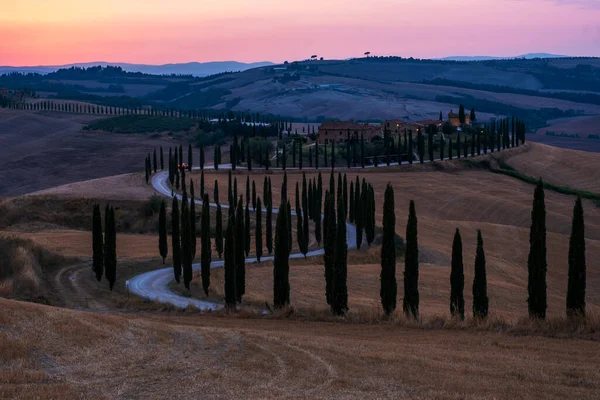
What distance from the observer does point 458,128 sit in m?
145

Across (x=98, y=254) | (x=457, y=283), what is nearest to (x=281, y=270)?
(x=457, y=283)

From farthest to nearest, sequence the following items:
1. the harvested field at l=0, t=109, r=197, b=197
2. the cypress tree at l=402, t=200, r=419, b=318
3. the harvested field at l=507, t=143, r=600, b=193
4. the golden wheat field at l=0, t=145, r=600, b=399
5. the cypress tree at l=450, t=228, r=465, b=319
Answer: the harvested field at l=0, t=109, r=197, b=197 < the harvested field at l=507, t=143, r=600, b=193 < the cypress tree at l=450, t=228, r=465, b=319 < the cypress tree at l=402, t=200, r=419, b=318 < the golden wheat field at l=0, t=145, r=600, b=399

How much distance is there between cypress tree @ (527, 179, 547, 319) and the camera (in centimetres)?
3127

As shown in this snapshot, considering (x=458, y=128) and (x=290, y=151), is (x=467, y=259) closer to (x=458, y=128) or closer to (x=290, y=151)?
(x=290, y=151)

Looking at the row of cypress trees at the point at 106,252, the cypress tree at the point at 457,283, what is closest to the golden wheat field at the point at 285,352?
the row of cypress trees at the point at 106,252

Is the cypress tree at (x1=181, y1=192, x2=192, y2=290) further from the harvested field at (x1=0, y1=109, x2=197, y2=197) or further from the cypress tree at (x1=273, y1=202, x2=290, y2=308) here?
the harvested field at (x1=0, y1=109, x2=197, y2=197)

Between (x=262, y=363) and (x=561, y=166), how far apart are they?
11667 centimetres

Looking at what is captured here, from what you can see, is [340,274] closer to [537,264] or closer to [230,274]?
[230,274]

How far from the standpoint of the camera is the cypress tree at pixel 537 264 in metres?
31.3

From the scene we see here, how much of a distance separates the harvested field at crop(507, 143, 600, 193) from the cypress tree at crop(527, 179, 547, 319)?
84525 mm

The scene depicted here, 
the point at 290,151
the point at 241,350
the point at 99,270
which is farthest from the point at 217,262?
the point at 290,151

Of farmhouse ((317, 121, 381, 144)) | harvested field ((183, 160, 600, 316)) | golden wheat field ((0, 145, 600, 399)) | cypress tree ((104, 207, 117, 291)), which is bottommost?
harvested field ((183, 160, 600, 316))

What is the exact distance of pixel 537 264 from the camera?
32.0 metres

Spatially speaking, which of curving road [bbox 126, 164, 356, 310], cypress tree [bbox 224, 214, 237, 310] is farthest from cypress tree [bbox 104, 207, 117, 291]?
cypress tree [bbox 224, 214, 237, 310]
